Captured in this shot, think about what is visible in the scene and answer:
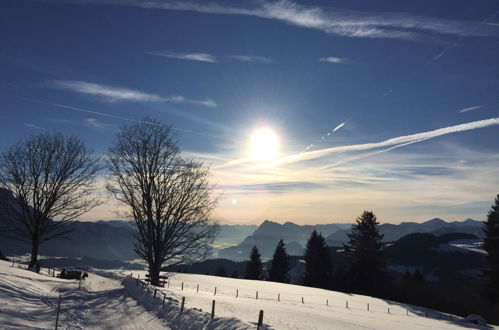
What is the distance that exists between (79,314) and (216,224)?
1254 cm

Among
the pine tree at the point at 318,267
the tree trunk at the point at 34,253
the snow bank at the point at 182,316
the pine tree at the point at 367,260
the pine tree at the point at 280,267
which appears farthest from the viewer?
the pine tree at the point at 280,267

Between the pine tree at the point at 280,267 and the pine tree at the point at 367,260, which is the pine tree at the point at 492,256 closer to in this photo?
the pine tree at the point at 367,260

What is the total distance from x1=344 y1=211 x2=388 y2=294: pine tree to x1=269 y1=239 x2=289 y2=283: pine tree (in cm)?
1548

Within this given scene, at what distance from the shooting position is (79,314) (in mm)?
17266

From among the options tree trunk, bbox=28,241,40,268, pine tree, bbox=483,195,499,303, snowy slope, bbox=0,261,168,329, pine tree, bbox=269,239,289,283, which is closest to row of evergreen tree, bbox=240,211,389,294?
pine tree, bbox=269,239,289,283

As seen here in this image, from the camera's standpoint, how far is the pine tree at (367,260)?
59.5 m

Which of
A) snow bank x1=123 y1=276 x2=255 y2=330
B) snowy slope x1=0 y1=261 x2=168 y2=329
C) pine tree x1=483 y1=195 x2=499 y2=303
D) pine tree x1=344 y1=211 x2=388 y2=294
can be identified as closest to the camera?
snowy slope x1=0 y1=261 x2=168 y2=329

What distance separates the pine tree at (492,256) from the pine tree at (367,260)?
54.6 feet

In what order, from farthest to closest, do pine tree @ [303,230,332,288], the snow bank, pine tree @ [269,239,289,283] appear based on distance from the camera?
pine tree @ [269,239,289,283], pine tree @ [303,230,332,288], the snow bank

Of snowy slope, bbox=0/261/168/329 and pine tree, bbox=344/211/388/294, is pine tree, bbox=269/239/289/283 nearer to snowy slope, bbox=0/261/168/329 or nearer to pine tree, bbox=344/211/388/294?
pine tree, bbox=344/211/388/294

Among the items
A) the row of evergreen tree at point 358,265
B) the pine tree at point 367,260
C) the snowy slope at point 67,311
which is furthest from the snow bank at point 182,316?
the pine tree at point 367,260

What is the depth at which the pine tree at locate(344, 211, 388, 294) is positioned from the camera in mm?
59531

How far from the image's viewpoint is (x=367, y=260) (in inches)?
2378

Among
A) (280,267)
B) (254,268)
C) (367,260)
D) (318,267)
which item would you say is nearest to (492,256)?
(367,260)
